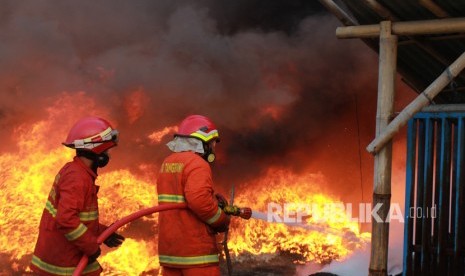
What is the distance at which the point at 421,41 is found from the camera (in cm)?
577

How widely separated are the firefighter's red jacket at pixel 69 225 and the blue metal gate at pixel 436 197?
11.3ft

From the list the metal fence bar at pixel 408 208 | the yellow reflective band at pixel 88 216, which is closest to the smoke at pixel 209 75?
the metal fence bar at pixel 408 208

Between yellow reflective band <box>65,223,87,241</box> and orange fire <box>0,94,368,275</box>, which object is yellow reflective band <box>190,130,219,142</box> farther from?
orange fire <box>0,94,368,275</box>

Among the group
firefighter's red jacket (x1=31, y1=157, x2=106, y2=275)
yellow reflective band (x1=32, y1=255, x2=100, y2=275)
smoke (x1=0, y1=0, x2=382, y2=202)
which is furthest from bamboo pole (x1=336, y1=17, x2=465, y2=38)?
smoke (x1=0, y1=0, x2=382, y2=202)

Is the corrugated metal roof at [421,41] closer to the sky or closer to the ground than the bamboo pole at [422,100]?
closer to the sky

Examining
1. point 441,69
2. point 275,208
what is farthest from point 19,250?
point 441,69

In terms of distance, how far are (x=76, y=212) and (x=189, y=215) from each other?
963 millimetres

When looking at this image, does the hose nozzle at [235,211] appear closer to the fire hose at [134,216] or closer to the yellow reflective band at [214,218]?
the fire hose at [134,216]

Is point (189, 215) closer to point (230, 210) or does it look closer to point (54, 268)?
point (230, 210)

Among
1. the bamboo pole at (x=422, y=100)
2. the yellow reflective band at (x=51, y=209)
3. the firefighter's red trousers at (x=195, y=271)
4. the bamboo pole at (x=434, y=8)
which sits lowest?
the firefighter's red trousers at (x=195, y=271)

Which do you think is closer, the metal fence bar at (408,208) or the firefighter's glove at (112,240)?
the firefighter's glove at (112,240)

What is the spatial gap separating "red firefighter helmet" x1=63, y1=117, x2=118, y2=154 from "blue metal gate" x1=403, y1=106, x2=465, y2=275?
333 cm

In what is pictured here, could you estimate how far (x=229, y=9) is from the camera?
12.9 m

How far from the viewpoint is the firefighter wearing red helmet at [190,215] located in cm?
418
